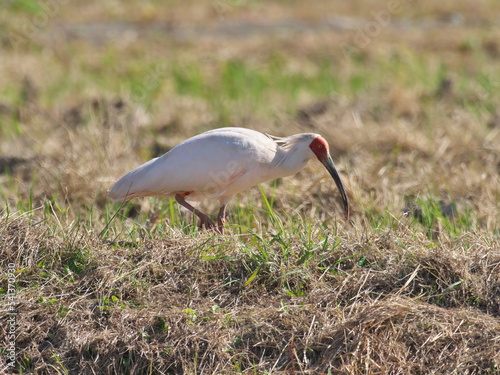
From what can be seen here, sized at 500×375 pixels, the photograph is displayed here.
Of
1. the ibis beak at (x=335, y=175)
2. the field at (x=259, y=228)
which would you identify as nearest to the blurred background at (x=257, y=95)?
the field at (x=259, y=228)

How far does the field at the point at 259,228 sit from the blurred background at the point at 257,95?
0.12 feet

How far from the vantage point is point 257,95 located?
404 inches

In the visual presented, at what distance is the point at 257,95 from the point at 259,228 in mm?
5514

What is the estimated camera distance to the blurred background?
6.55 meters

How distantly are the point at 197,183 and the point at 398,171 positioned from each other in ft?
7.76

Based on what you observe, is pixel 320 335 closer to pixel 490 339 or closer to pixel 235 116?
pixel 490 339

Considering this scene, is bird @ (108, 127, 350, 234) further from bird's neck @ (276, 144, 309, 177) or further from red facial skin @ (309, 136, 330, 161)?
red facial skin @ (309, 136, 330, 161)

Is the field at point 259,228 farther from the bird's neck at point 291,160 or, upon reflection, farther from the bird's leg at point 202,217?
the bird's neck at point 291,160

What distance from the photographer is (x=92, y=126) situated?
7.99m

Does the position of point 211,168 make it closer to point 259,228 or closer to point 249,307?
point 259,228

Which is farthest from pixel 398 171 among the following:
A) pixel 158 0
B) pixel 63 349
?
pixel 158 0

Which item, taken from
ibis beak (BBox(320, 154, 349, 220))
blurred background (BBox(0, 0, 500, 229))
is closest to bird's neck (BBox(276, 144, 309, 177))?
ibis beak (BBox(320, 154, 349, 220))

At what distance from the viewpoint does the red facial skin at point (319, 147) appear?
541 cm

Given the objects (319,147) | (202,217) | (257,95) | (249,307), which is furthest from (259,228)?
(257,95)
